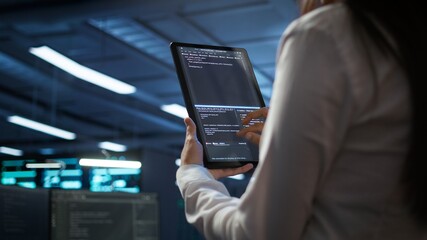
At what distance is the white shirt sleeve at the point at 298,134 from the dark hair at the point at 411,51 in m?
0.07

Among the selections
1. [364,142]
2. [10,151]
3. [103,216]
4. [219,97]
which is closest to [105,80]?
[103,216]

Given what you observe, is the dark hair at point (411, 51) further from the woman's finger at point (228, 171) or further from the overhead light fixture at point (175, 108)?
the overhead light fixture at point (175, 108)

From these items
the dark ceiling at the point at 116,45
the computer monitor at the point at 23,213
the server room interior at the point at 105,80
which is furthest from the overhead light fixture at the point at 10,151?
the computer monitor at the point at 23,213

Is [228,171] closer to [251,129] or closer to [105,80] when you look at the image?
[251,129]

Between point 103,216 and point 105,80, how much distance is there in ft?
19.3

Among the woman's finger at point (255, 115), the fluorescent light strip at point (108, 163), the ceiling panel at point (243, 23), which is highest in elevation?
the ceiling panel at point (243, 23)

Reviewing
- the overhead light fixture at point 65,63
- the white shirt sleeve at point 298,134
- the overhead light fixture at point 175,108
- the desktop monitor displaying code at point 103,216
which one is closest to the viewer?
the white shirt sleeve at point 298,134

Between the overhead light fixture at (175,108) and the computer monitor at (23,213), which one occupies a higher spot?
the overhead light fixture at (175,108)

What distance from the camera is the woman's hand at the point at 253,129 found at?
1.33 metres

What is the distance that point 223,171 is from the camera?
4.37ft

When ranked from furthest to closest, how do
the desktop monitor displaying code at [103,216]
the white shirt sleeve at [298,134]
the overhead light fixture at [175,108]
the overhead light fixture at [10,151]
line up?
the overhead light fixture at [10,151]
the overhead light fixture at [175,108]
the desktop monitor displaying code at [103,216]
the white shirt sleeve at [298,134]

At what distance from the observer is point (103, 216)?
294 cm

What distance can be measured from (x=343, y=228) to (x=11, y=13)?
7.47 m

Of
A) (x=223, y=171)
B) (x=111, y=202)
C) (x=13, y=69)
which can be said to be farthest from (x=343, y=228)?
(x=13, y=69)
